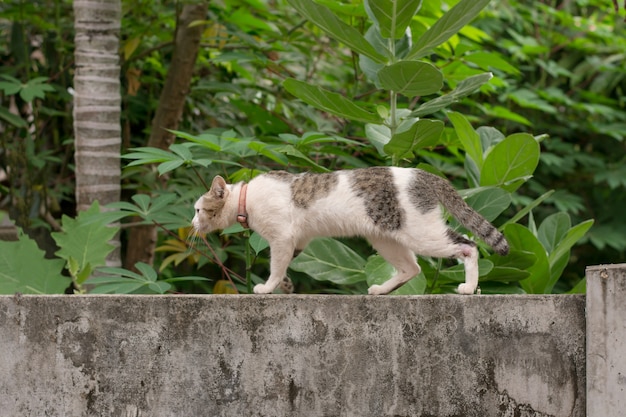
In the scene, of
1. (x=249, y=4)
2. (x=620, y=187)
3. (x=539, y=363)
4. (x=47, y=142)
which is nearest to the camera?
(x=539, y=363)

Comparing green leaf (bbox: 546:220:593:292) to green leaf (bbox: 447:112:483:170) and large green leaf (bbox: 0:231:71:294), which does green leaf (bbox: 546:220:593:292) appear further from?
large green leaf (bbox: 0:231:71:294)

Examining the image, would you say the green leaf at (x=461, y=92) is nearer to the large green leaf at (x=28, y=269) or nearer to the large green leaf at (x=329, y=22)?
the large green leaf at (x=329, y=22)

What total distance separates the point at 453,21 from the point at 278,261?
3.74 feet

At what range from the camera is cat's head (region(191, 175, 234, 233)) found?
282cm

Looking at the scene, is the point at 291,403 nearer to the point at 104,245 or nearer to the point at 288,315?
the point at 288,315

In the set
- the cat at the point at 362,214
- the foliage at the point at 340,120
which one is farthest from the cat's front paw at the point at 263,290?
the foliage at the point at 340,120

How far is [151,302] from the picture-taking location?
259 centimetres

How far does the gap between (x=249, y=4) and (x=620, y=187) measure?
4358mm

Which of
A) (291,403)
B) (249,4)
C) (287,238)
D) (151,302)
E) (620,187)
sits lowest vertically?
(620,187)

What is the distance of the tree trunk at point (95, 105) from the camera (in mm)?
3883

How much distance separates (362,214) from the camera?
2.66 metres

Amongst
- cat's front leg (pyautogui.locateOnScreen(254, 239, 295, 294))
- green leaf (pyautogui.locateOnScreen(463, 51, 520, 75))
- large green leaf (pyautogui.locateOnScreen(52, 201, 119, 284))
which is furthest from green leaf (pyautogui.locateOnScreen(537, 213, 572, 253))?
large green leaf (pyautogui.locateOnScreen(52, 201, 119, 284))

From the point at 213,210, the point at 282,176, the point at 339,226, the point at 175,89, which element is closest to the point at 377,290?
the point at 339,226

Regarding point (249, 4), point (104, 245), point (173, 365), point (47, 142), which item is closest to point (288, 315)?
point (173, 365)
